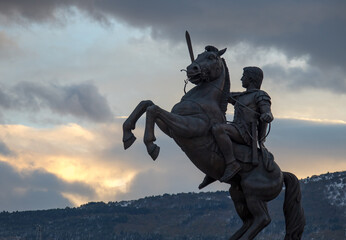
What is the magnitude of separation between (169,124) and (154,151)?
0.76 metres

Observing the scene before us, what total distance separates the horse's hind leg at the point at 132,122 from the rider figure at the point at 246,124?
167cm

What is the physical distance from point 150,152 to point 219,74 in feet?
9.69

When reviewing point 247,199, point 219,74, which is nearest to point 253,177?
point 247,199

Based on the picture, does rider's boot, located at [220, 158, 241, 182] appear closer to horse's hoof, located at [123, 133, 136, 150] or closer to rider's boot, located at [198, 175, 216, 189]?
rider's boot, located at [198, 175, 216, 189]

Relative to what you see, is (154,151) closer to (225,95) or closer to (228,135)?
(228,135)

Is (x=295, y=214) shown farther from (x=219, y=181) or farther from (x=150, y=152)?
(x=150, y=152)

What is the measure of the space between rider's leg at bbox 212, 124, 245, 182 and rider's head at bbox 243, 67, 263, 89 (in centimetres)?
159

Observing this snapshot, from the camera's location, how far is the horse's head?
22.0 metres

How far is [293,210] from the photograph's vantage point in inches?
908

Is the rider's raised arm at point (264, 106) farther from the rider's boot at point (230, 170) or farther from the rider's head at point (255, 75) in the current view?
the rider's boot at point (230, 170)

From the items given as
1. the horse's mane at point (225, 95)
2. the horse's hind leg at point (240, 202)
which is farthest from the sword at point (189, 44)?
the horse's hind leg at point (240, 202)

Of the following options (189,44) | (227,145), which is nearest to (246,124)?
(227,145)

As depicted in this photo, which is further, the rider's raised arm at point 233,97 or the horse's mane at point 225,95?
the rider's raised arm at point 233,97

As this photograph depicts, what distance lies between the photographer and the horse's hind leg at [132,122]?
2114cm
